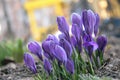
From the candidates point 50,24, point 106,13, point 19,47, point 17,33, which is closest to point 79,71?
point 19,47

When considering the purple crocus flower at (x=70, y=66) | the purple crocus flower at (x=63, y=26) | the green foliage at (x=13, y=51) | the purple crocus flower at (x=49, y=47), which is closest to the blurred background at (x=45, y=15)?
the green foliage at (x=13, y=51)

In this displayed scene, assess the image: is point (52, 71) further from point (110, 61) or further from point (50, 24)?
point (50, 24)

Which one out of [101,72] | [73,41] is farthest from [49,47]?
[101,72]

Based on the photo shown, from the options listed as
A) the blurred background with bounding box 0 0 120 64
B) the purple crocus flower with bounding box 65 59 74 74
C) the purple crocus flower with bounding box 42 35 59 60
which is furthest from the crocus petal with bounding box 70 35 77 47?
the blurred background with bounding box 0 0 120 64

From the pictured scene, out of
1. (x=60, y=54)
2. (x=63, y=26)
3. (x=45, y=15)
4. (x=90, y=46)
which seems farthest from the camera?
(x=45, y=15)

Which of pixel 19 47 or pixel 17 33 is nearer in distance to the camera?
pixel 19 47

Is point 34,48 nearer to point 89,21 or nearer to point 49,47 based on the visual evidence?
point 49,47
